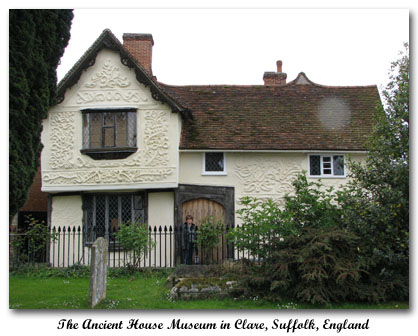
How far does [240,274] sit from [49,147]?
32.8ft

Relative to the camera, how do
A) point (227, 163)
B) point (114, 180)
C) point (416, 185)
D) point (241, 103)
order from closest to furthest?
point (416, 185) → point (114, 180) → point (227, 163) → point (241, 103)

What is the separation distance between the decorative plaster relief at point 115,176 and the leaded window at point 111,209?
0.91 meters

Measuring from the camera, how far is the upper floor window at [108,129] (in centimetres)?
1727

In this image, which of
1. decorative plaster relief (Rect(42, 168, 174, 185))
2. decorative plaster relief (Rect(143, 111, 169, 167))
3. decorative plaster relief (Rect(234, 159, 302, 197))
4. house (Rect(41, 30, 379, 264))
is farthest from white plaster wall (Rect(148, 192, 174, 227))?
decorative plaster relief (Rect(234, 159, 302, 197))

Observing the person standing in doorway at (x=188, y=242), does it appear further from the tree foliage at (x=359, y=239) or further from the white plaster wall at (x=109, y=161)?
the tree foliage at (x=359, y=239)

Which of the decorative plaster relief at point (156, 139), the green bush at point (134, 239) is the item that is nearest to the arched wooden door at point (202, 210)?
the decorative plaster relief at point (156, 139)

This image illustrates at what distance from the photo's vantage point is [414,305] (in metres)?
9.25

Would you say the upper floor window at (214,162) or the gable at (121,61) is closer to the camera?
the gable at (121,61)

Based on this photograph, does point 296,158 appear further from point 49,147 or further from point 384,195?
point 49,147

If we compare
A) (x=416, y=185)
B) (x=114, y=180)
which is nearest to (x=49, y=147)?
(x=114, y=180)

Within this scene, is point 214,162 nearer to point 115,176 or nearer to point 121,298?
point 115,176

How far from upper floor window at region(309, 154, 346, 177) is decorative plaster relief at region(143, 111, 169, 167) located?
19.5ft

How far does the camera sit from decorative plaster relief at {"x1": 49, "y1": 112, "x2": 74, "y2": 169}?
1725 cm

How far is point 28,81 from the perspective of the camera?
35.3 ft
